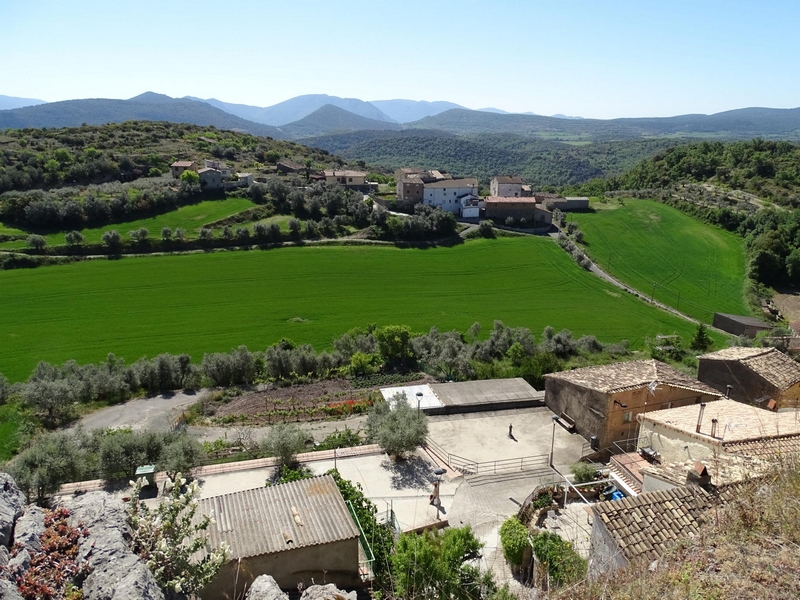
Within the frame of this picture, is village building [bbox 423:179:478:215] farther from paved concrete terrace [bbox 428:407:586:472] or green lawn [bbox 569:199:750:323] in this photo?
paved concrete terrace [bbox 428:407:586:472]

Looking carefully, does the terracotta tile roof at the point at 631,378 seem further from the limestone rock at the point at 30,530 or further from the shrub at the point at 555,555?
the limestone rock at the point at 30,530

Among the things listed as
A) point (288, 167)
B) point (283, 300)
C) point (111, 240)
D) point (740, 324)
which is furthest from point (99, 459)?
point (288, 167)

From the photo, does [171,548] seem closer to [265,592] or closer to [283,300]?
[265,592]

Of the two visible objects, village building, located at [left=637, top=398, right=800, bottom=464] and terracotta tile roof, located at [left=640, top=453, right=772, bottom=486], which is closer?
terracotta tile roof, located at [left=640, top=453, right=772, bottom=486]

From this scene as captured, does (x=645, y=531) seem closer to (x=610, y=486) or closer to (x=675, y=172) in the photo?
(x=610, y=486)

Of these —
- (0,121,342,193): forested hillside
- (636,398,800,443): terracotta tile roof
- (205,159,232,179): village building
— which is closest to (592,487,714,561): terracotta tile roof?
(636,398,800,443): terracotta tile roof

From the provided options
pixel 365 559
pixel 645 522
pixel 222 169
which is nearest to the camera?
pixel 645 522

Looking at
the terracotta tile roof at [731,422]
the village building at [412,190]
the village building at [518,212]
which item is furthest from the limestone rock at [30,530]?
the village building at [412,190]
